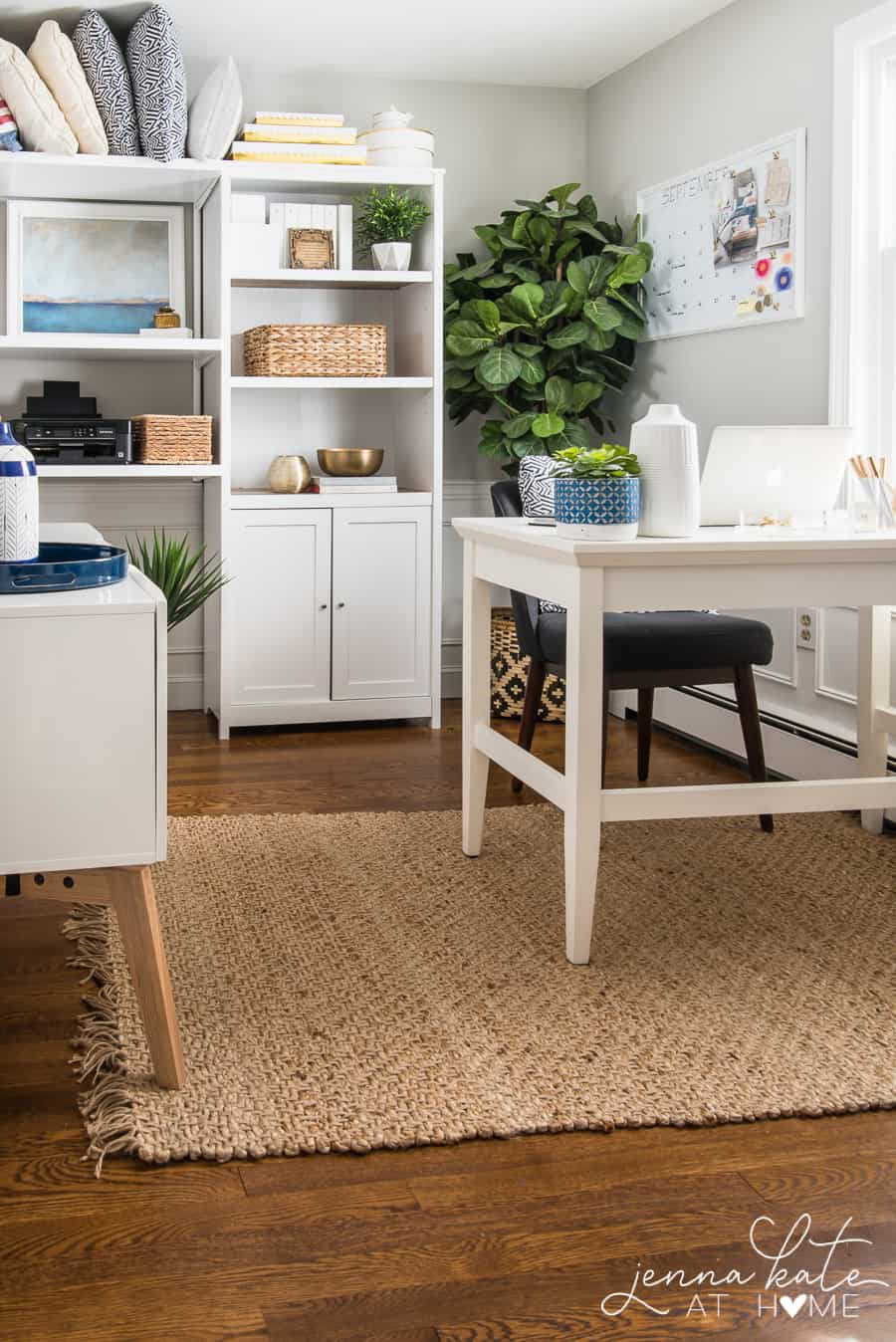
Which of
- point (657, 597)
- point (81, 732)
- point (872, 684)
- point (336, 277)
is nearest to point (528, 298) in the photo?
point (336, 277)

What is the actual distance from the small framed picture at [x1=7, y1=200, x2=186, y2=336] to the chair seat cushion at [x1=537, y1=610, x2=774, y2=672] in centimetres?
223

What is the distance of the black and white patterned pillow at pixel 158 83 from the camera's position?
4246 millimetres

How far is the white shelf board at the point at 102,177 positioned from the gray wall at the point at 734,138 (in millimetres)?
1488

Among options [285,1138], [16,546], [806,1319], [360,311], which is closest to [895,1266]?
[806,1319]

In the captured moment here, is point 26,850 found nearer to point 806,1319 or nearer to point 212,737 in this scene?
point 806,1319

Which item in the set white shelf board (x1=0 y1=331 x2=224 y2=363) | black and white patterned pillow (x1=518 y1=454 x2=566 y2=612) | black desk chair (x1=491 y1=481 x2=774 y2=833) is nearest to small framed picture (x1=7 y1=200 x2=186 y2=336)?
white shelf board (x1=0 y1=331 x2=224 y2=363)

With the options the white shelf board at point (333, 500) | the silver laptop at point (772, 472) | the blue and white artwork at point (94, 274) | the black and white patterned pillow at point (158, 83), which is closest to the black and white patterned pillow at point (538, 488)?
the silver laptop at point (772, 472)

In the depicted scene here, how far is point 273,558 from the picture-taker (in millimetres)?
4602

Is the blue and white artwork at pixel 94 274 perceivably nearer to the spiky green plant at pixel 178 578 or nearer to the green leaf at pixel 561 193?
the spiky green plant at pixel 178 578

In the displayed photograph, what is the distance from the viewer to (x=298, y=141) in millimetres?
4531

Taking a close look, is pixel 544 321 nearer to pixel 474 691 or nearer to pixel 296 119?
pixel 296 119

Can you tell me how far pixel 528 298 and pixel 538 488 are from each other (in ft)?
4.49

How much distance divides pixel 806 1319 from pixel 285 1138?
71cm

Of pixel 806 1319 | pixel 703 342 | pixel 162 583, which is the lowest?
pixel 806 1319
